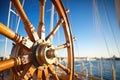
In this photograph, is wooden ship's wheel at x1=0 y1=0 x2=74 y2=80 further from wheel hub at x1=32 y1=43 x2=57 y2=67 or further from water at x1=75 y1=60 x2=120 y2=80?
water at x1=75 y1=60 x2=120 y2=80

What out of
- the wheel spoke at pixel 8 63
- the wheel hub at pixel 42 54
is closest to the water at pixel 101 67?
the wheel hub at pixel 42 54

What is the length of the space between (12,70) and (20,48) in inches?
11.8

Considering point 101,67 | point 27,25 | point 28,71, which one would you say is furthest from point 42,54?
point 101,67

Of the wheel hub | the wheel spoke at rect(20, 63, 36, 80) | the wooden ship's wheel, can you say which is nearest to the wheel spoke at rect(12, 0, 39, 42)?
the wooden ship's wheel

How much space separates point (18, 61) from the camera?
5.83 ft

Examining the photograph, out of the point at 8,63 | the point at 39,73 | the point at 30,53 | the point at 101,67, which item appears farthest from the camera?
the point at 101,67

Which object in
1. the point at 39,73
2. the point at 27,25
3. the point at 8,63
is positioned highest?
the point at 27,25

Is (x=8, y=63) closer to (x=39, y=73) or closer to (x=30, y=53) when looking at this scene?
(x=30, y=53)

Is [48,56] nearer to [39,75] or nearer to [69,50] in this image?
[39,75]

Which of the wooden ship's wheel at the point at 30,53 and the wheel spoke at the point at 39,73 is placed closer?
the wooden ship's wheel at the point at 30,53

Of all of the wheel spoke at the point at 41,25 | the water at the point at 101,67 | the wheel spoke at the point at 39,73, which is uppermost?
the wheel spoke at the point at 41,25

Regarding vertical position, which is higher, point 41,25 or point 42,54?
point 41,25

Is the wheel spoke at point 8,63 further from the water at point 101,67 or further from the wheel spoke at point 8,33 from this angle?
the water at point 101,67

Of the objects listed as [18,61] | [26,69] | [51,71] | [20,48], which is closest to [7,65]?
[18,61]
